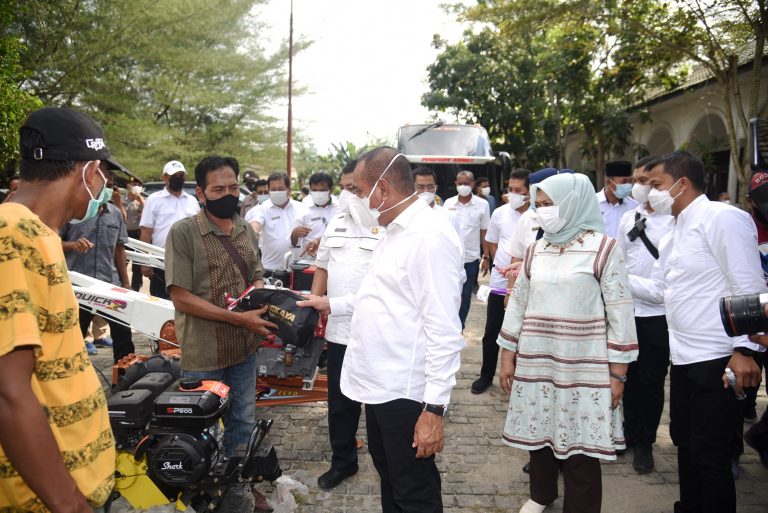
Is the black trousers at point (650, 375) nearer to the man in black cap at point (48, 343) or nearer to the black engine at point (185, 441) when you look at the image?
the black engine at point (185, 441)

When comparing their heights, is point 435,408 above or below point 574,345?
below

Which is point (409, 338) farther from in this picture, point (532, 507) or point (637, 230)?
point (637, 230)

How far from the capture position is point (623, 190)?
5102 millimetres

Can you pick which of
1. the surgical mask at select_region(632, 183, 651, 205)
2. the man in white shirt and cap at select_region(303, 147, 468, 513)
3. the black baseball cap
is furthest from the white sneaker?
the black baseball cap

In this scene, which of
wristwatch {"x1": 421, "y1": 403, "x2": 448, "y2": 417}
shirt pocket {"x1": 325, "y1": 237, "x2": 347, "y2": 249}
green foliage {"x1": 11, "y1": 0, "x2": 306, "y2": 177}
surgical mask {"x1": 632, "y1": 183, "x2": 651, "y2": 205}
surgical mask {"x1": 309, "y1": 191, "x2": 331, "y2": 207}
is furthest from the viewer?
green foliage {"x1": 11, "y1": 0, "x2": 306, "y2": 177}

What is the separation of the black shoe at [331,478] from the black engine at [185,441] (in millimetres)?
704

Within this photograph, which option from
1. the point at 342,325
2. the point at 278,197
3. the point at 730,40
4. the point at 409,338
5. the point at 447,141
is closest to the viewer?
the point at 409,338

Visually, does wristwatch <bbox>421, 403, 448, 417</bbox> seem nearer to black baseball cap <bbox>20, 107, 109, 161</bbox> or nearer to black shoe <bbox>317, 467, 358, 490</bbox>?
black baseball cap <bbox>20, 107, 109, 161</bbox>

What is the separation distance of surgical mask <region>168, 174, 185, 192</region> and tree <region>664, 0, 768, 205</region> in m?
8.87

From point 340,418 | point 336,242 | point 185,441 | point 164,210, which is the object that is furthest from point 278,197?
point 185,441

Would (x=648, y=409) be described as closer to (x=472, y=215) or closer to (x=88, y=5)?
(x=472, y=215)

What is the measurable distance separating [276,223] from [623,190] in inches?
143

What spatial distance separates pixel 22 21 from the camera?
1219 cm

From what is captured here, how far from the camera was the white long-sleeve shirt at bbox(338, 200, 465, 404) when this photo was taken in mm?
2365
